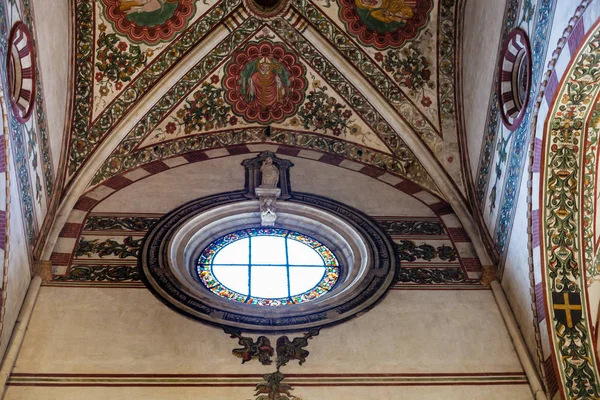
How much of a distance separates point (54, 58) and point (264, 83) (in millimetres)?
2749

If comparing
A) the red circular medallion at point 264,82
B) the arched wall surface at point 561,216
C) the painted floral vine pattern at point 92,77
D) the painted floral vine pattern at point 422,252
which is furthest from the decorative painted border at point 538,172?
the painted floral vine pattern at point 92,77

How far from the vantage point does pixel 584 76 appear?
8523 millimetres

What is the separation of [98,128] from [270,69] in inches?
89.3

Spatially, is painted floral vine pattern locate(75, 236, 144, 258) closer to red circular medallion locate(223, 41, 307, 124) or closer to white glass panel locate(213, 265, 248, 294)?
white glass panel locate(213, 265, 248, 294)

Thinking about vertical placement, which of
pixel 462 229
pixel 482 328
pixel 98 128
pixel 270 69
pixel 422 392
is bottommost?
pixel 422 392

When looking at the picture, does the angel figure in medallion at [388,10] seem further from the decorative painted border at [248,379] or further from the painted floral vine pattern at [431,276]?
the decorative painted border at [248,379]

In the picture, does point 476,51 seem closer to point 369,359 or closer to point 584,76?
point 584,76

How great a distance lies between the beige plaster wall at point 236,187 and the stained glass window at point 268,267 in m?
0.69

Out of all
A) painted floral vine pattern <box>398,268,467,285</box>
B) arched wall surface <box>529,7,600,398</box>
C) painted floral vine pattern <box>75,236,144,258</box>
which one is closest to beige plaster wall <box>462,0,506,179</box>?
painted floral vine pattern <box>398,268,467,285</box>

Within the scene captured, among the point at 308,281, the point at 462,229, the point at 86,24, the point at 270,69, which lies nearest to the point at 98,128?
the point at 86,24

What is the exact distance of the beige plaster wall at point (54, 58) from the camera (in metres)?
9.97

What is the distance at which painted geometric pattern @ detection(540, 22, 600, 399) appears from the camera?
847 cm

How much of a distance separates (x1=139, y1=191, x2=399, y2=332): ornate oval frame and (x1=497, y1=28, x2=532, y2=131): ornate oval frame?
74.0 inches

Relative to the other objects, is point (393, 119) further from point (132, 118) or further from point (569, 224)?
point (569, 224)
